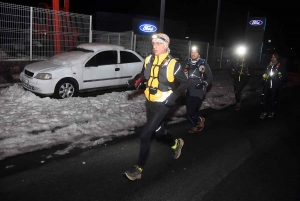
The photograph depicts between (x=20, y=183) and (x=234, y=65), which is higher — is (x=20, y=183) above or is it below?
below

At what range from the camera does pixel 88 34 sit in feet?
40.9

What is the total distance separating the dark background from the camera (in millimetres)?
48156

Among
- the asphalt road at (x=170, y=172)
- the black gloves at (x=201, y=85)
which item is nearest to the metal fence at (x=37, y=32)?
the asphalt road at (x=170, y=172)

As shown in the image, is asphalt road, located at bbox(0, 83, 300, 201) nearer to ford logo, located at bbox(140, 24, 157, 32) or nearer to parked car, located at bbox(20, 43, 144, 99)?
parked car, located at bbox(20, 43, 144, 99)

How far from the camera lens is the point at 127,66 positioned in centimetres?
998

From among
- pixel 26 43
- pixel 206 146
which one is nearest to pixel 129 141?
pixel 206 146

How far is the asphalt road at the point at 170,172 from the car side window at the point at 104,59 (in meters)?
3.85

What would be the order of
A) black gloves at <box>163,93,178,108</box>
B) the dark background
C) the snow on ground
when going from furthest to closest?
1. the dark background
2. the snow on ground
3. black gloves at <box>163,93,178,108</box>

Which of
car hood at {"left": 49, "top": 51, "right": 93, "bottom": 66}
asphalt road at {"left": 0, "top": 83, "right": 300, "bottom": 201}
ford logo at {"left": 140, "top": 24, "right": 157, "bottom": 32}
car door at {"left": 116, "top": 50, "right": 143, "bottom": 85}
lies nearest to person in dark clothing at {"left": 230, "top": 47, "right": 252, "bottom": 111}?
asphalt road at {"left": 0, "top": 83, "right": 300, "bottom": 201}

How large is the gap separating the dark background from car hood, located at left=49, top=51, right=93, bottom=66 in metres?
38.7

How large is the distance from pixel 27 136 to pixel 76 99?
3120 millimetres

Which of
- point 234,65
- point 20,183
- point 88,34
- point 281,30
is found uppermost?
point 281,30

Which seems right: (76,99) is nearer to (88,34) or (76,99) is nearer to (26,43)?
(26,43)

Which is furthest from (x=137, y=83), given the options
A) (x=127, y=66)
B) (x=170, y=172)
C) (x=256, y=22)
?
(x=256, y=22)
